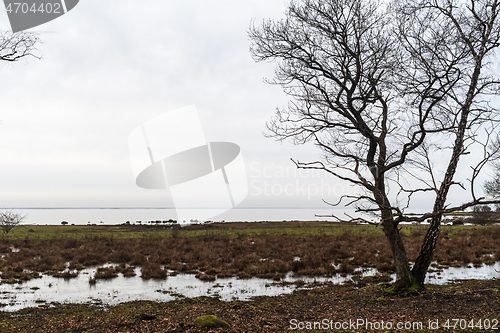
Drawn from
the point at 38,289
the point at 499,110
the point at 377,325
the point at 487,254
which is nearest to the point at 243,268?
the point at 38,289

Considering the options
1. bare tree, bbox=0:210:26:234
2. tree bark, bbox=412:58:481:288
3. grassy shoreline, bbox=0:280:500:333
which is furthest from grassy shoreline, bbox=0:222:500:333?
bare tree, bbox=0:210:26:234

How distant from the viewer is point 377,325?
6.79 m

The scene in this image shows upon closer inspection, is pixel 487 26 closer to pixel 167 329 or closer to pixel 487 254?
pixel 167 329

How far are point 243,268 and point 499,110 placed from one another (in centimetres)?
1392

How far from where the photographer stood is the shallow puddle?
478 inches

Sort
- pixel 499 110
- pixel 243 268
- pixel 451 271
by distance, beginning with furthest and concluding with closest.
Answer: pixel 243 268 < pixel 451 271 < pixel 499 110

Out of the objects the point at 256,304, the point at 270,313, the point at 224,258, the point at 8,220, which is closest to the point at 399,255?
the point at 270,313

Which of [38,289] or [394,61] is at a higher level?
[394,61]

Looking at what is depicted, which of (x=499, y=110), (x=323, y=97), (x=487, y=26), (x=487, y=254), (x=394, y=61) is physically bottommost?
(x=487, y=254)

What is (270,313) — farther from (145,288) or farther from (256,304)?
(145,288)

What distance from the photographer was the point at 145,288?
14.3 meters

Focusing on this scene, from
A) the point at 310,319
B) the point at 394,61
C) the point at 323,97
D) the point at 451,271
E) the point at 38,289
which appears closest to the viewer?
the point at 310,319

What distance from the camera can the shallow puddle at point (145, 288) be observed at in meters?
12.1

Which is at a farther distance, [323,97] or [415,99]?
[323,97]
